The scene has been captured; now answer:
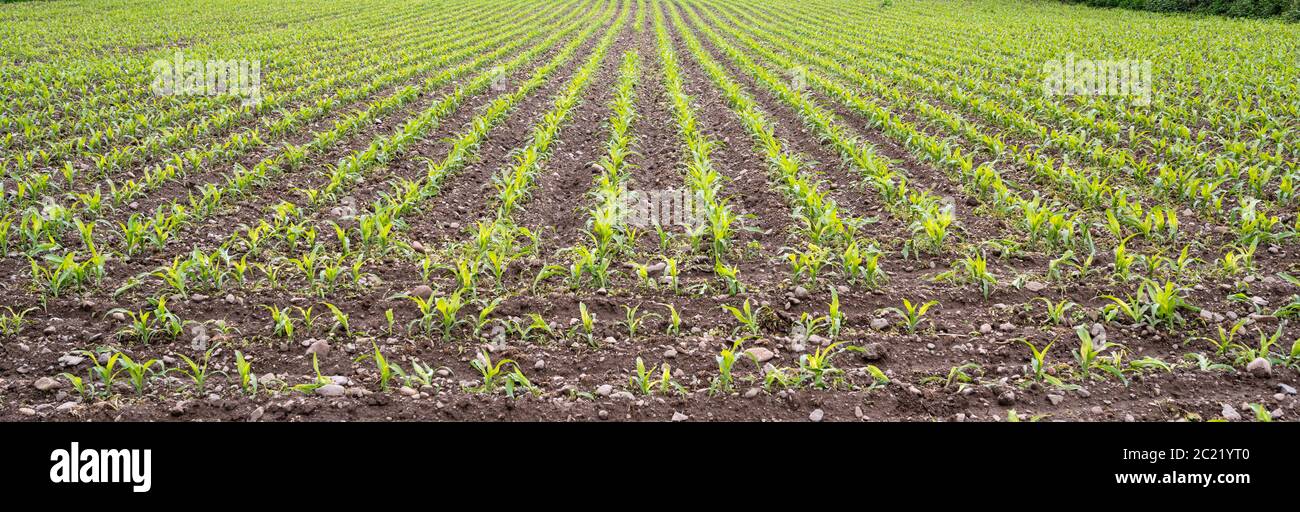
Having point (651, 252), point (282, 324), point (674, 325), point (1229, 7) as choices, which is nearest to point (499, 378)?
point (674, 325)

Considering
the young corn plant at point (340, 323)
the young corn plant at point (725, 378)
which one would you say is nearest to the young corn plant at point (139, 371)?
the young corn plant at point (340, 323)

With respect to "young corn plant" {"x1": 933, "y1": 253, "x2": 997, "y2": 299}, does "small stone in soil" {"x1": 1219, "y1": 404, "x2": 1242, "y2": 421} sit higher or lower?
lower

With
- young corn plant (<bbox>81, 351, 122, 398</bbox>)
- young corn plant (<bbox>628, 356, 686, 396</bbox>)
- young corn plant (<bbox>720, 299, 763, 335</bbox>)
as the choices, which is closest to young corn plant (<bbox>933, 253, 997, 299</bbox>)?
young corn plant (<bbox>720, 299, 763, 335</bbox>)

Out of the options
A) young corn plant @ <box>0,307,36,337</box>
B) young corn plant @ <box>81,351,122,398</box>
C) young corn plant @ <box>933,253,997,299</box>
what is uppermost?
young corn plant @ <box>933,253,997,299</box>

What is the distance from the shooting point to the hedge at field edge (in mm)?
20578

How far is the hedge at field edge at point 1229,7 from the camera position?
67.5ft

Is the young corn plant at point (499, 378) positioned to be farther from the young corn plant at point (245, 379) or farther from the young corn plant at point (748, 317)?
the young corn plant at point (748, 317)

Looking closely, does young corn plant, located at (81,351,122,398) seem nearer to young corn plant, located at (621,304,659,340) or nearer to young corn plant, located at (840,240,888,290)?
young corn plant, located at (621,304,659,340)

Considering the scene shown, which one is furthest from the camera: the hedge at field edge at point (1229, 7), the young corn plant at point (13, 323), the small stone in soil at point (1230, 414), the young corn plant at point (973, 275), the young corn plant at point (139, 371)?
the hedge at field edge at point (1229, 7)

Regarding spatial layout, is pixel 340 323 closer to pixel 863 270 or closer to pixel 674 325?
pixel 674 325

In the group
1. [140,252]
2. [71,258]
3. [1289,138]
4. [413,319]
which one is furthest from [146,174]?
[1289,138]

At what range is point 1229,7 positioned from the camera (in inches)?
887

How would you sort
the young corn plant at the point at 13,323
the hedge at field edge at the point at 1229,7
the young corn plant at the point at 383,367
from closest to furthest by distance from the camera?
the young corn plant at the point at 383,367 → the young corn plant at the point at 13,323 → the hedge at field edge at the point at 1229,7

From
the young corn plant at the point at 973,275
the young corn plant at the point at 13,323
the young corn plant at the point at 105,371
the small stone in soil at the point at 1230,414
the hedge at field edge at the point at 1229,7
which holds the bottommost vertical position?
the small stone in soil at the point at 1230,414
